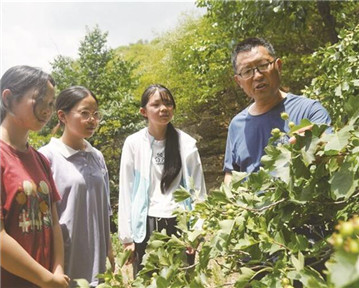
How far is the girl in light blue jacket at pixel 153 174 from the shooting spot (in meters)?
2.37

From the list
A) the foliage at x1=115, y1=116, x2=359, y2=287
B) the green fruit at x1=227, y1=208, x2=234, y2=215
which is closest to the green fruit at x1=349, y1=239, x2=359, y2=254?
the foliage at x1=115, y1=116, x2=359, y2=287

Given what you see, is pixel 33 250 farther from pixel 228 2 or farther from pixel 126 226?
pixel 228 2

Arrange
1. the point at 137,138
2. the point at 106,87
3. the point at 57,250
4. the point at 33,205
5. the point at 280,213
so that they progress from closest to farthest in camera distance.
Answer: the point at 280,213
the point at 33,205
the point at 57,250
the point at 137,138
the point at 106,87

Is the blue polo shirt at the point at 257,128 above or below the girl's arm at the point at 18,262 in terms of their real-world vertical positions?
above

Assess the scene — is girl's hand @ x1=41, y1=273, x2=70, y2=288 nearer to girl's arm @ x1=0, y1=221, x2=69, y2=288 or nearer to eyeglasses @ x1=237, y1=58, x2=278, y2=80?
girl's arm @ x1=0, y1=221, x2=69, y2=288

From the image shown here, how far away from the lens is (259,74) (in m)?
1.70

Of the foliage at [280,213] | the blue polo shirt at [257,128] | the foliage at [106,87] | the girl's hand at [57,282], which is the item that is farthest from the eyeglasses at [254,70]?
the foliage at [106,87]

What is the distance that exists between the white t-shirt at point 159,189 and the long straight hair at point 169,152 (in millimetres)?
27

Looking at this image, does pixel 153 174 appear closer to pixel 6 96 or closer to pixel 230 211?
pixel 6 96

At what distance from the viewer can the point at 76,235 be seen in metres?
1.92

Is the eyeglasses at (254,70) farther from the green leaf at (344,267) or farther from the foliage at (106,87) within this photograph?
the foliage at (106,87)

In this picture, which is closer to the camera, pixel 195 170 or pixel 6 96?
pixel 6 96

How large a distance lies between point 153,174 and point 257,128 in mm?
956

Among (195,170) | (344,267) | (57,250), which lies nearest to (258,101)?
(195,170)
